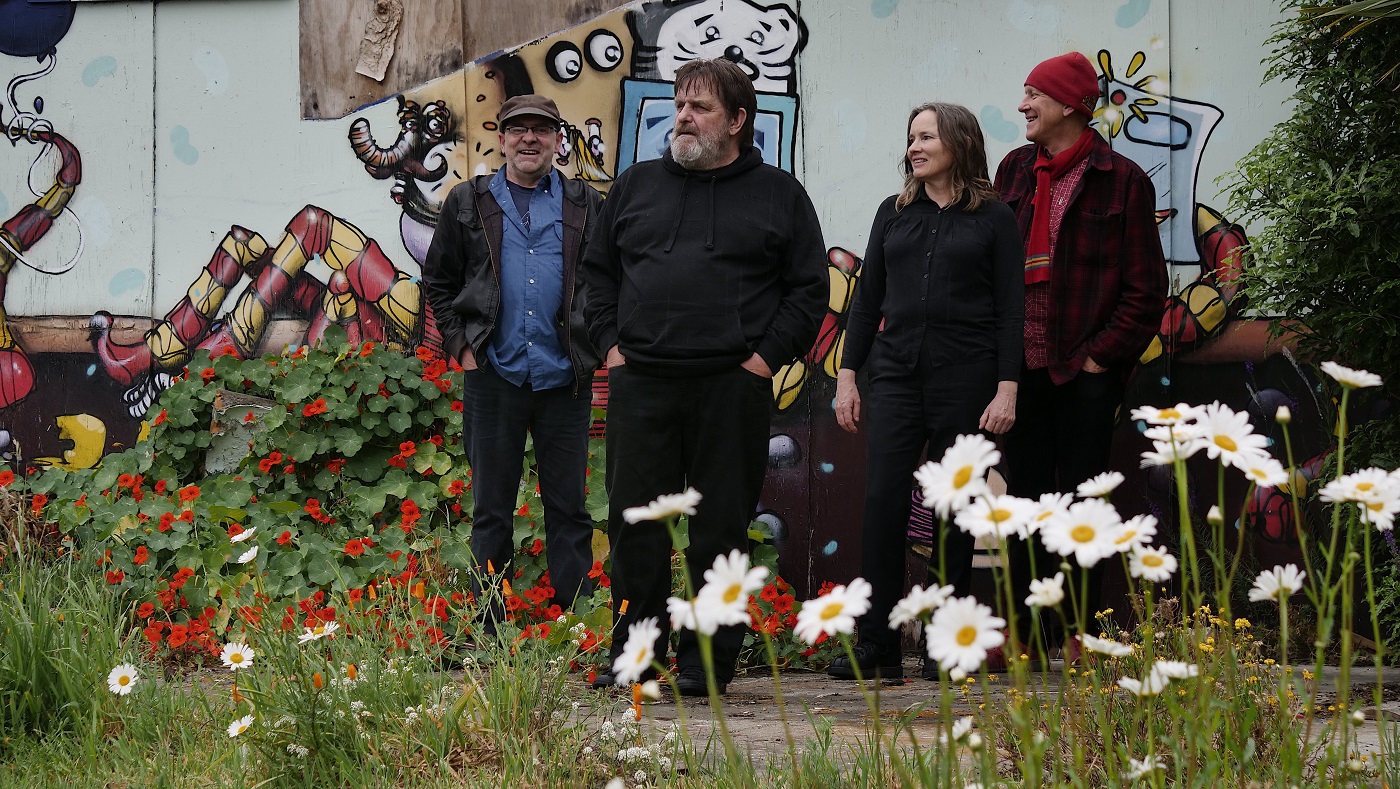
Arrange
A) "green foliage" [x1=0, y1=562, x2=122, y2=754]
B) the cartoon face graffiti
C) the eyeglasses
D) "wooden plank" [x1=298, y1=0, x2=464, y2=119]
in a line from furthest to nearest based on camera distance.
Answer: "wooden plank" [x1=298, y1=0, x2=464, y2=119]
the cartoon face graffiti
the eyeglasses
"green foliage" [x1=0, y1=562, x2=122, y2=754]

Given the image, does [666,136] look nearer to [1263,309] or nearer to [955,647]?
[1263,309]

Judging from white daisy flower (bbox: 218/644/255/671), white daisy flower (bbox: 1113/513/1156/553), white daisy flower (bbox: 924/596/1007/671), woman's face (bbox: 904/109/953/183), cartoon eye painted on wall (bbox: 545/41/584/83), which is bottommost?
white daisy flower (bbox: 218/644/255/671)

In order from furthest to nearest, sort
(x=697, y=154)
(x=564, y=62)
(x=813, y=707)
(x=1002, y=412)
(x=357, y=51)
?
1. (x=357, y=51)
2. (x=564, y=62)
3. (x=1002, y=412)
4. (x=697, y=154)
5. (x=813, y=707)

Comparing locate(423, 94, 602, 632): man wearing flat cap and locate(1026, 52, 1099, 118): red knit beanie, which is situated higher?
locate(1026, 52, 1099, 118): red knit beanie

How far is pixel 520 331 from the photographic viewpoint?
474 centimetres

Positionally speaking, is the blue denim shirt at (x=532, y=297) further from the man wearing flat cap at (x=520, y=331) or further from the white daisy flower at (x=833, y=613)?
the white daisy flower at (x=833, y=613)

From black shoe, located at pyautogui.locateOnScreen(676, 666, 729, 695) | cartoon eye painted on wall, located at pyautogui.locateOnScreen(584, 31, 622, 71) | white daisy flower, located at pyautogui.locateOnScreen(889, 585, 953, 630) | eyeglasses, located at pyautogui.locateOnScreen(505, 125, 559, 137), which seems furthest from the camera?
cartoon eye painted on wall, located at pyautogui.locateOnScreen(584, 31, 622, 71)

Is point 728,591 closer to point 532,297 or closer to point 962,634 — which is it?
point 962,634

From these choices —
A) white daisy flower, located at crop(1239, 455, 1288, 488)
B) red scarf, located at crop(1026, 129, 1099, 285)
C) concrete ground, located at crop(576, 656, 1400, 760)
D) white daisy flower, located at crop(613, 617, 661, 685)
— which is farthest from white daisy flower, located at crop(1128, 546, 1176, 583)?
red scarf, located at crop(1026, 129, 1099, 285)

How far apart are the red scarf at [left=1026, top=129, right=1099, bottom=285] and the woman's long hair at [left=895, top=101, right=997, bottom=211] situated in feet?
0.80

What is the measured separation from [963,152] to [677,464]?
4.59 ft

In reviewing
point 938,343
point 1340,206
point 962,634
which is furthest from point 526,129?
point 962,634

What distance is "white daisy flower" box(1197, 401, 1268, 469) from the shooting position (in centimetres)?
167

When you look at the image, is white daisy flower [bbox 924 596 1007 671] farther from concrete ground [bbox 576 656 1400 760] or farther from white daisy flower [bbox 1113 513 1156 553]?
concrete ground [bbox 576 656 1400 760]
